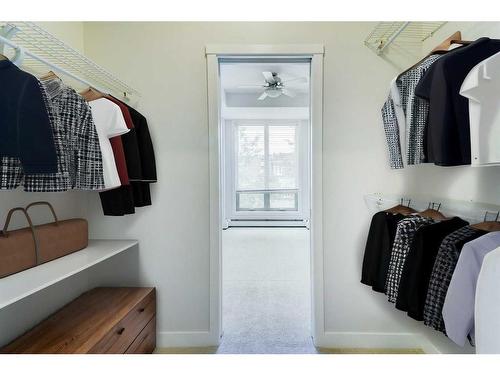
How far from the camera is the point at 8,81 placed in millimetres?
939

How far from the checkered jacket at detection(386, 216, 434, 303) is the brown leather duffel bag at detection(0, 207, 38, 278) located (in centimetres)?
183

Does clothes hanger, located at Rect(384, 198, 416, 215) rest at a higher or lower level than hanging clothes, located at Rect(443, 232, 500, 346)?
higher

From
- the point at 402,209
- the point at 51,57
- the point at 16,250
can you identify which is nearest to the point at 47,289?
the point at 16,250

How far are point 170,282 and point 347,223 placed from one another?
1.38 m

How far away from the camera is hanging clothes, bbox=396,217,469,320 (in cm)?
126

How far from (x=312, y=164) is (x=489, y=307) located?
4.18 ft

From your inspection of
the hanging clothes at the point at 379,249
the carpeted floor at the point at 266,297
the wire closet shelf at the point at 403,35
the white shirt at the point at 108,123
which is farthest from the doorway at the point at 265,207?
the white shirt at the point at 108,123

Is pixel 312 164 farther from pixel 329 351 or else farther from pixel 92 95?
pixel 92 95

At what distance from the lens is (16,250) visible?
1.14 metres

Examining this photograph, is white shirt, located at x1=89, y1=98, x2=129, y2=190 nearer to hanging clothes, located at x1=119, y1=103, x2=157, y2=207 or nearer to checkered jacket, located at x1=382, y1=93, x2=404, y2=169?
hanging clothes, located at x1=119, y1=103, x2=157, y2=207

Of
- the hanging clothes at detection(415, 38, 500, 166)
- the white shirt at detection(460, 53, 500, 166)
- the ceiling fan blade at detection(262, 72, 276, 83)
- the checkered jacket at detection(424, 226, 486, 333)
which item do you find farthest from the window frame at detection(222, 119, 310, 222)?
the white shirt at detection(460, 53, 500, 166)

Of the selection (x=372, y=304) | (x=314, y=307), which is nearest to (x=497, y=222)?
(x=372, y=304)

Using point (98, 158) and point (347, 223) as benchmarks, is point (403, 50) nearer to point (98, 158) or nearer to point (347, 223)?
point (347, 223)

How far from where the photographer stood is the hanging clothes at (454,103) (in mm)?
997
